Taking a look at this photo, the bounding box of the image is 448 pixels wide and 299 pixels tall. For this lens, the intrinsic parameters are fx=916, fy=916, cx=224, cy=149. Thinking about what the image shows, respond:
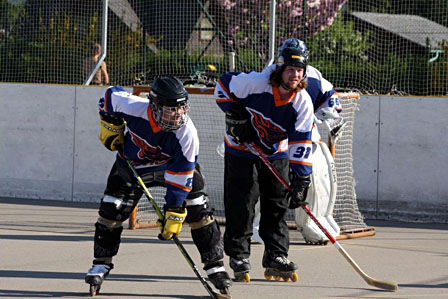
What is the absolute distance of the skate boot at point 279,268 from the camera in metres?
6.47

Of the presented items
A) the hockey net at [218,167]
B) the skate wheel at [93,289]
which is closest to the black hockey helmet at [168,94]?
the skate wheel at [93,289]

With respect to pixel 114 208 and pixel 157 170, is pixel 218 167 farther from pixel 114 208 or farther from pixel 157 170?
pixel 114 208

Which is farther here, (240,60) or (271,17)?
(240,60)

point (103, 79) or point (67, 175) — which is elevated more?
point (103, 79)

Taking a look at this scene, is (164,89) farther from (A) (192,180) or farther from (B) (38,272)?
(B) (38,272)

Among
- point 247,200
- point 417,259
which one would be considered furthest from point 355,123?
point 247,200

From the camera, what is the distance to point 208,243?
6055 millimetres

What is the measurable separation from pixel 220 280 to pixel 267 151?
1183mm

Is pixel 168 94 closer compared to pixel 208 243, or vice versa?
pixel 168 94

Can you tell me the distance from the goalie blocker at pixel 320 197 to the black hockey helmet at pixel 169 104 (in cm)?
273

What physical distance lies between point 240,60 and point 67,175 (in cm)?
256

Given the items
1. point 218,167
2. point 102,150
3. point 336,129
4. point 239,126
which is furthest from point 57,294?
point 102,150

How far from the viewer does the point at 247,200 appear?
6695 mm

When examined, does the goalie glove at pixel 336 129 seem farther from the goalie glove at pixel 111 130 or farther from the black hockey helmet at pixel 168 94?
the black hockey helmet at pixel 168 94
